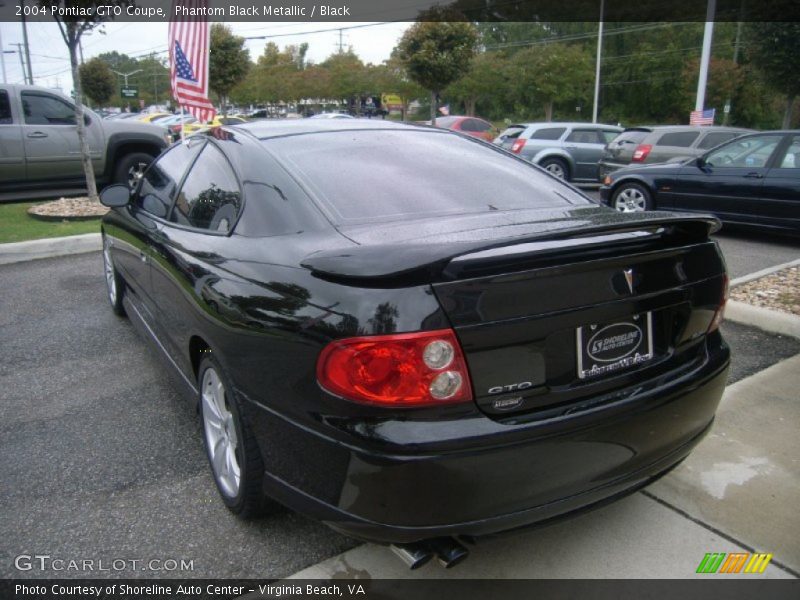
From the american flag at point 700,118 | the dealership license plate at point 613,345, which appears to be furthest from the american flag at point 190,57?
the american flag at point 700,118

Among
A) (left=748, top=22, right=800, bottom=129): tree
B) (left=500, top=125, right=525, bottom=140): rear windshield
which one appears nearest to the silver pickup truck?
(left=500, top=125, right=525, bottom=140): rear windshield

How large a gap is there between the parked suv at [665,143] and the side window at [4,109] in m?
10.6

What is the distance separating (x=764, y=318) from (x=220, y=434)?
411 centimetres

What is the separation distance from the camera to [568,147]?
14.1 m

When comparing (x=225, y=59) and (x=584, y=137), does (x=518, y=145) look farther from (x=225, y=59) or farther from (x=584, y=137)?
(x=225, y=59)

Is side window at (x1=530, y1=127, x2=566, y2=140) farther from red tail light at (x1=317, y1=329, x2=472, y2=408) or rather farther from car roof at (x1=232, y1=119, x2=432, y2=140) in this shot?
red tail light at (x1=317, y1=329, x2=472, y2=408)

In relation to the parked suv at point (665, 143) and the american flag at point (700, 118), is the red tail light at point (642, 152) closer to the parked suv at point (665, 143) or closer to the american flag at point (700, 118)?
the parked suv at point (665, 143)

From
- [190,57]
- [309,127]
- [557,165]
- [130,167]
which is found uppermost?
[190,57]

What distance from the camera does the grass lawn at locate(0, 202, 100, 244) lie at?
25.0 feet

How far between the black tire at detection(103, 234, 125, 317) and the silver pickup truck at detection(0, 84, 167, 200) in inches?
244

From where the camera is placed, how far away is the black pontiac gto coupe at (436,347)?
182 cm

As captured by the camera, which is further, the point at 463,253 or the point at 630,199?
the point at 630,199

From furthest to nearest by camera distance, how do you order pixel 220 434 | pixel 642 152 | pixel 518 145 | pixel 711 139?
pixel 518 145
pixel 642 152
pixel 711 139
pixel 220 434

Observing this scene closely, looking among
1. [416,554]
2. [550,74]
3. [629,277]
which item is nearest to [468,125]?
[629,277]
